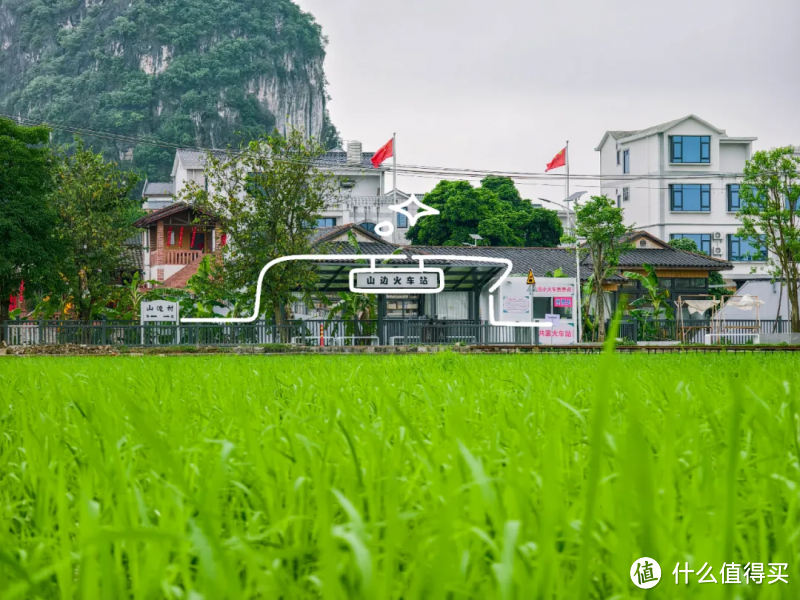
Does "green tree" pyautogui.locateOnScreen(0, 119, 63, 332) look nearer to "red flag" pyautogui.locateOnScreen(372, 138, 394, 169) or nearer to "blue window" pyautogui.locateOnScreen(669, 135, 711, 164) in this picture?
"red flag" pyautogui.locateOnScreen(372, 138, 394, 169)

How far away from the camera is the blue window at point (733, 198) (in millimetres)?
A: 64750

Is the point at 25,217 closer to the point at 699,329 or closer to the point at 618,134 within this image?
the point at 699,329

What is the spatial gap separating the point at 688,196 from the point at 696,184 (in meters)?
1.09

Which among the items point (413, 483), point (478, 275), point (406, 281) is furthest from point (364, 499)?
point (478, 275)

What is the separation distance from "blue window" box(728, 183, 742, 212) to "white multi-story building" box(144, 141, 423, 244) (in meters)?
25.1

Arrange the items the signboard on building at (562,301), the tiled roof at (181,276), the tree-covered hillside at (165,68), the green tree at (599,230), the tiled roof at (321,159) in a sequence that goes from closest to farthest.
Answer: the signboard on building at (562,301), the green tree at (599,230), the tiled roof at (181,276), the tiled roof at (321,159), the tree-covered hillside at (165,68)

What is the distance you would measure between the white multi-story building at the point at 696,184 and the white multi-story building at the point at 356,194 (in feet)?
62.0

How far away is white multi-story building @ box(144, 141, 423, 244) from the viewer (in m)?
70.9

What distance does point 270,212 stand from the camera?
32.4 meters

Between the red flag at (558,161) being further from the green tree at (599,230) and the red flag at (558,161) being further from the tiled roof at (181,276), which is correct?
the tiled roof at (181,276)

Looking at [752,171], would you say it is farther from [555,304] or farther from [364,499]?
[364,499]

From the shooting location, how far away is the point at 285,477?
6.52 ft

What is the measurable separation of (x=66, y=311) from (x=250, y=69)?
98.8 meters
